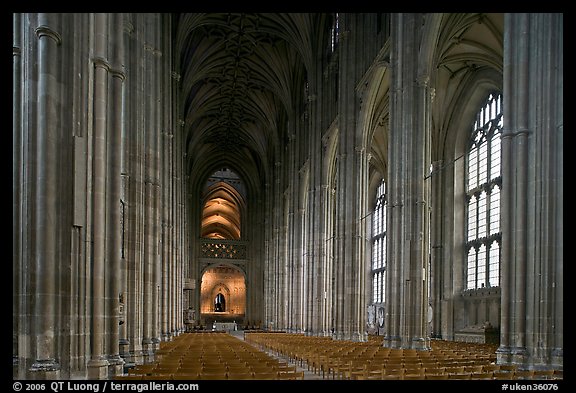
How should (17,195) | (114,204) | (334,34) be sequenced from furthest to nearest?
(334,34), (114,204), (17,195)

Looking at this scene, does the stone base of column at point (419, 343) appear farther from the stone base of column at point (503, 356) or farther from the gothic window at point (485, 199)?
the gothic window at point (485, 199)

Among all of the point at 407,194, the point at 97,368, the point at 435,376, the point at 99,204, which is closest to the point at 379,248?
the point at 407,194

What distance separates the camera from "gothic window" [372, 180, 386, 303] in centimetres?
4712

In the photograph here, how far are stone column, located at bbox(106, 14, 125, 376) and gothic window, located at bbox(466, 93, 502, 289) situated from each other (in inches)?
868

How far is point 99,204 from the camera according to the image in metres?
10.6

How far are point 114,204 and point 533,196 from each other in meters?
10.6

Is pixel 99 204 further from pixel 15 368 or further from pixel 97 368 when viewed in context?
pixel 15 368

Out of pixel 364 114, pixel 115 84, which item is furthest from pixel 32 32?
pixel 364 114

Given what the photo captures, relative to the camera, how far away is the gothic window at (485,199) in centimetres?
3014

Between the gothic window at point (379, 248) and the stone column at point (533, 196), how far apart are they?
32.9 metres

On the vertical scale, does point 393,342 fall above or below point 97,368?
below

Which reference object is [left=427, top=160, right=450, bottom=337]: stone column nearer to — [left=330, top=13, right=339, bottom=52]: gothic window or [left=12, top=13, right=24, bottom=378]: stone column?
[left=330, top=13, right=339, bottom=52]: gothic window

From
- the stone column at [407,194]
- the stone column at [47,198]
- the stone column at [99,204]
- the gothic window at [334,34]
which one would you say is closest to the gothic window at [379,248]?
the gothic window at [334,34]
